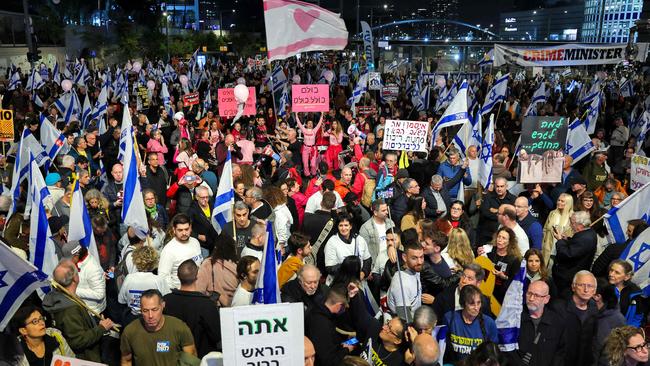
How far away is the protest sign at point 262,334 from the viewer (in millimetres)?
4164

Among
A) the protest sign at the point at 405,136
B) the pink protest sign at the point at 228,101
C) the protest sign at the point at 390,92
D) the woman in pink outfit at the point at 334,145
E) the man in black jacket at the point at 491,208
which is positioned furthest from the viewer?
the protest sign at the point at 390,92

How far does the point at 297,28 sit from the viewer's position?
13047 millimetres

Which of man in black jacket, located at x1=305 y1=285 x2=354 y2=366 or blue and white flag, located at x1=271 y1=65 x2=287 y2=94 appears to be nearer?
man in black jacket, located at x1=305 y1=285 x2=354 y2=366

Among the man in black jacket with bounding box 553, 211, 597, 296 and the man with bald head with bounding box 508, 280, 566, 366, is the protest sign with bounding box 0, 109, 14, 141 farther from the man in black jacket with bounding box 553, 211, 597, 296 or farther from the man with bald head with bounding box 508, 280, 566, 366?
the man with bald head with bounding box 508, 280, 566, 366

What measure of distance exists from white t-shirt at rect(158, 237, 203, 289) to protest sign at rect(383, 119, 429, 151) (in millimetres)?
5377

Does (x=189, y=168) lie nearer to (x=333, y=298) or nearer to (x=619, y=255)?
(x=333, y=298)

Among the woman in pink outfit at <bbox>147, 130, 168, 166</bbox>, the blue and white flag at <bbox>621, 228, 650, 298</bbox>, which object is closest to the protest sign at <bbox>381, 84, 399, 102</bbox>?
the woman in pink outfit at <bbox>147, 130, 168, 166</bbox>

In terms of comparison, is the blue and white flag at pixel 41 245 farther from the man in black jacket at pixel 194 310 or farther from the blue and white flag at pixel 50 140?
the blue and white flag at pixel 50 140

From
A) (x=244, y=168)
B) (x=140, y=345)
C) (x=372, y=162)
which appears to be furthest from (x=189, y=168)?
(x=140, y=345)

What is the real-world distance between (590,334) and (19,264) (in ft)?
15.3

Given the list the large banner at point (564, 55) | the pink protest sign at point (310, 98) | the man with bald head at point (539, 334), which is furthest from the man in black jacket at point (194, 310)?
the large banner at point (564, 55)

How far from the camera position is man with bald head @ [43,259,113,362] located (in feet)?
16.9

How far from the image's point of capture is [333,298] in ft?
17.0

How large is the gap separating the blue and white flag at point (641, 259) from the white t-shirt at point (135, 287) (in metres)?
4.59
